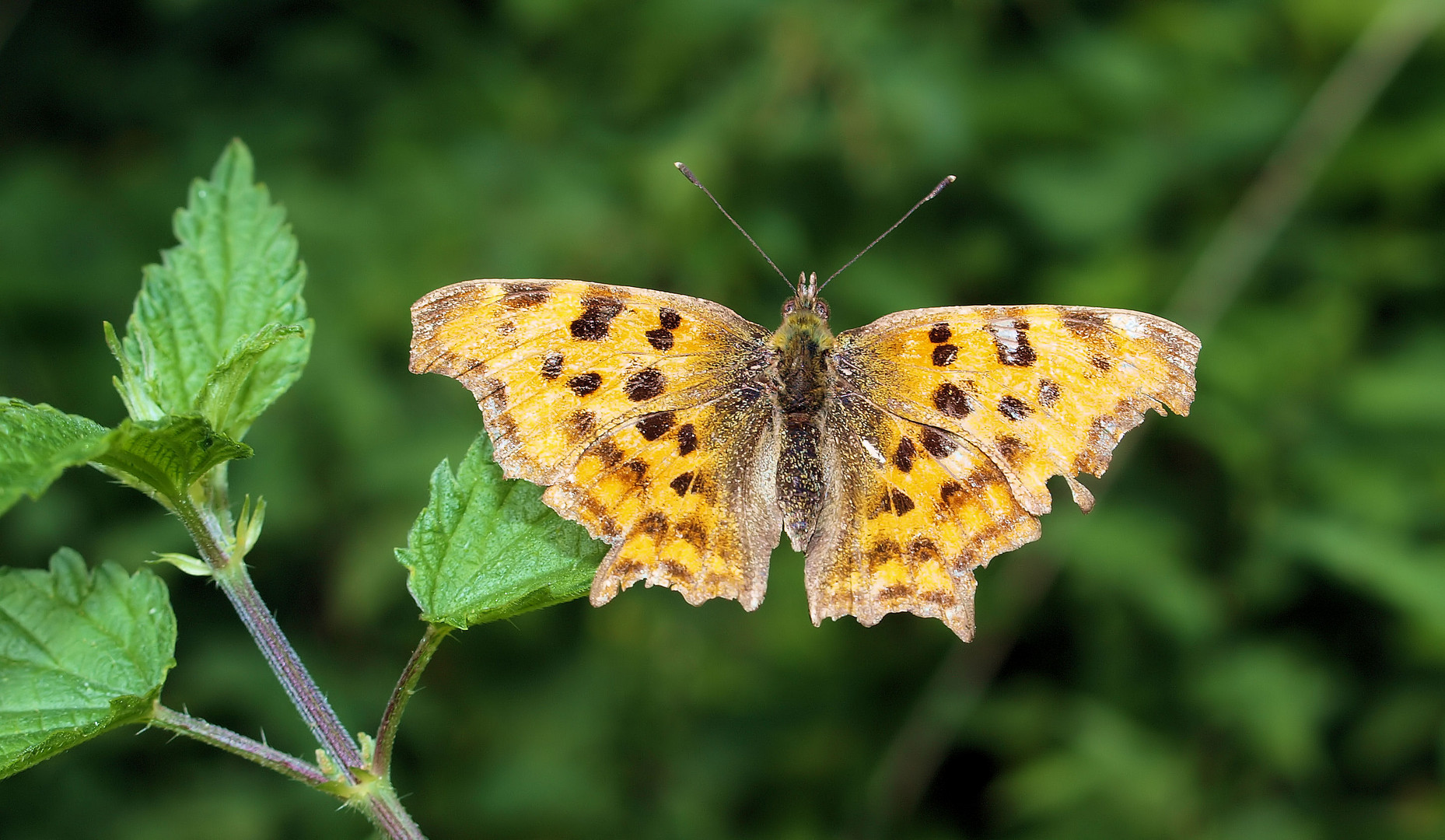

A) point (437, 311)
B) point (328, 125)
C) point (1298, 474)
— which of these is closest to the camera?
point (437, 311)

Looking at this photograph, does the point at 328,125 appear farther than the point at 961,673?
Yes

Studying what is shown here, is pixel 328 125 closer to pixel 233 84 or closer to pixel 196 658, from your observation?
pixel 233 84

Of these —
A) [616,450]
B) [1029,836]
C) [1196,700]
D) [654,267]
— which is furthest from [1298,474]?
[616,450]

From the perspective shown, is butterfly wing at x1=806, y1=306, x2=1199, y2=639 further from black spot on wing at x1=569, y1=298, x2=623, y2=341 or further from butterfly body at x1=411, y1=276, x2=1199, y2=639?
black spot on wing at x1=569, y1=298, x2=623, y2=341

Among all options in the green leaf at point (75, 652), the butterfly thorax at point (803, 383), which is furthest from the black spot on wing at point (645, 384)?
the green leaf at point (75, 652)

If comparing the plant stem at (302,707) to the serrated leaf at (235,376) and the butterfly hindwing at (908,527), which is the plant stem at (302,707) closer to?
the serrated leaf at (235,376)
